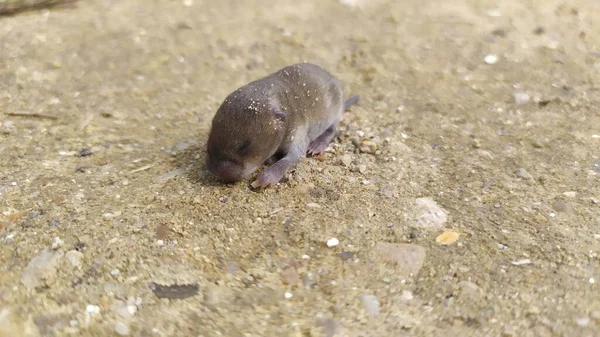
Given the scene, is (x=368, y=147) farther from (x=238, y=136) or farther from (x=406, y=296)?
(x=406, y=296)

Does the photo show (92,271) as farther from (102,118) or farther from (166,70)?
(166,70)

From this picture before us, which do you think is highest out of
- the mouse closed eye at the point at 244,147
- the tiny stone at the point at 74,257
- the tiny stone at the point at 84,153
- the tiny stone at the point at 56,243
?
the mouse closed eye at the point at 244,147

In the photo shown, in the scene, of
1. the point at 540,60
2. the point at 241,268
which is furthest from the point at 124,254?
the point at 540,60

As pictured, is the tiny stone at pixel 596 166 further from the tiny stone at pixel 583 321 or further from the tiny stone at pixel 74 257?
the tiny stone at pixel 74 257

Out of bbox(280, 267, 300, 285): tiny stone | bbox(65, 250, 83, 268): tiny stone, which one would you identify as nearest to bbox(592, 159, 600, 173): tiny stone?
bbox(280, 267, 300, 285): tiny stone

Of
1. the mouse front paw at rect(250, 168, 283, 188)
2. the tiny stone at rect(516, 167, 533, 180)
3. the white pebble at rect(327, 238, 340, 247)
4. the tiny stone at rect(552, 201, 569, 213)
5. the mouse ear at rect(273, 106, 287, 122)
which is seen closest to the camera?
the white pebble at rect(327, 238, 340, 247)

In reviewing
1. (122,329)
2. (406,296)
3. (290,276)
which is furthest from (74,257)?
(406,296)

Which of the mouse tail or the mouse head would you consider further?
the mouse tail

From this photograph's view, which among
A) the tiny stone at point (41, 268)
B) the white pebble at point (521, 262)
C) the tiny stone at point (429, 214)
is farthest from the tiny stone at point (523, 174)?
the tiny stone at point (41, 268)

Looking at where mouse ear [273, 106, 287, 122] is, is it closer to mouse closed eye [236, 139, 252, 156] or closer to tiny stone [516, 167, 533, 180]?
mouse closed eye [236, 139, 252, 156]
